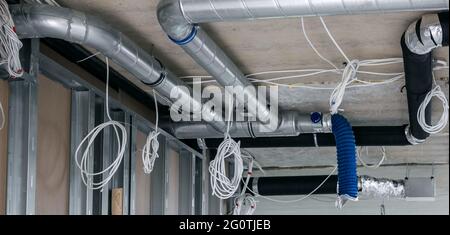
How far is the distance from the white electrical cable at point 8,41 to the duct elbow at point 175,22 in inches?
22.2

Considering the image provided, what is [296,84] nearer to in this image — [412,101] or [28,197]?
[412,101]

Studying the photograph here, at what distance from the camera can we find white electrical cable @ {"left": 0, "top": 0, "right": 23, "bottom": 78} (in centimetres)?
293

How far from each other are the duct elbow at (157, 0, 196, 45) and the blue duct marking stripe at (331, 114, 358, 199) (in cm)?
157

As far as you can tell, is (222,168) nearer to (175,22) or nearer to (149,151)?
(149,151)

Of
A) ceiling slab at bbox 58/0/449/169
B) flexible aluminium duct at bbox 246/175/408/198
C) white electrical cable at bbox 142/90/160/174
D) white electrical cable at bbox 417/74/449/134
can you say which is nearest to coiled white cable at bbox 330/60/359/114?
ceiling slab at bbox 58/0/449/169

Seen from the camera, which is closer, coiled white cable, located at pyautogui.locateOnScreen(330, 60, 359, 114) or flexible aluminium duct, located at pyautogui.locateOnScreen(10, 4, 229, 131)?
flexible aluminium duct, located at pyautogui.locateOnScreen(10, 4, 229, 131)

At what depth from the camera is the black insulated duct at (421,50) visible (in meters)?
3.22

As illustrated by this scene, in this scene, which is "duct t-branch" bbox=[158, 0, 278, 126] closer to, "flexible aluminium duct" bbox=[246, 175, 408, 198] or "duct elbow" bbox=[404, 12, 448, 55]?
"duct elbow" bbox=[404, 12, 448, 55]

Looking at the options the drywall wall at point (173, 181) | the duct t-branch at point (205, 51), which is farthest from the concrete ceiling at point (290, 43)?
the drywall wall at point (173, 181)

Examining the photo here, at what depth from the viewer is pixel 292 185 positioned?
6461mm

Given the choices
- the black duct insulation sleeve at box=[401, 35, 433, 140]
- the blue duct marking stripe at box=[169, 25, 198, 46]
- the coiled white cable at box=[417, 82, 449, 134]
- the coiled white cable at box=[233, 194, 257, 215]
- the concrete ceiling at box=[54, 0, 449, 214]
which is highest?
the concrete ceiling at box=[54, 0, 449, 214]
